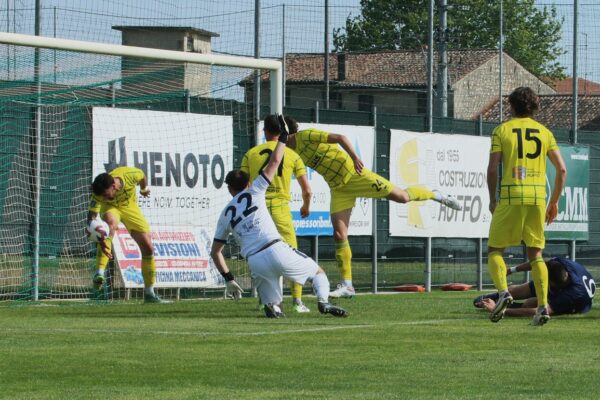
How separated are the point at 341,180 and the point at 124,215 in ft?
9.02

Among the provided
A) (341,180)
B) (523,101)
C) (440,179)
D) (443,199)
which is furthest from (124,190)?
(440,179)

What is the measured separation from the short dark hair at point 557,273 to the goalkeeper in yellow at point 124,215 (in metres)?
5.26

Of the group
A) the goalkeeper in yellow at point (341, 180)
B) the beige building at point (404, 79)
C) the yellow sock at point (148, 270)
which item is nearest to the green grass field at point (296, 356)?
the goalkeeper in yellow at point (341, 180)

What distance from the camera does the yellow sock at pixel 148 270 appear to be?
17.2 metres

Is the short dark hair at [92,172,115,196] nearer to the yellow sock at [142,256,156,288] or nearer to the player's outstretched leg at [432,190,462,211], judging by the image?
the yellow sock at [142,256,156,288]

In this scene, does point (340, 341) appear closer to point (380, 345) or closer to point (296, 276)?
point (380, 345)

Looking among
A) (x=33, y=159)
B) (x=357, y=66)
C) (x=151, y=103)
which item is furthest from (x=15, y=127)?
(x=357, y=66)

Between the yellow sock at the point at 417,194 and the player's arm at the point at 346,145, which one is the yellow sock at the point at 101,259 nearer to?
the player's arm at the point at 346,145

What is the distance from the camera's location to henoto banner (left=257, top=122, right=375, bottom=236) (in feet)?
64.5

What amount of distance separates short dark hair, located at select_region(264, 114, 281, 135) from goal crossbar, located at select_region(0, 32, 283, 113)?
273 cm

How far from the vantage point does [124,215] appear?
16.9m

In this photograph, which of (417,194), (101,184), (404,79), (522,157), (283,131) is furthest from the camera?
(404,79)

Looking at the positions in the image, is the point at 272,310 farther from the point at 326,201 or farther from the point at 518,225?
the point at 326,201

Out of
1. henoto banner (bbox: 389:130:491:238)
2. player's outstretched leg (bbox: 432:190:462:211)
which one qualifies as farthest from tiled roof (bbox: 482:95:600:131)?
player's outstretched leg (bbox: 432:190:462:211)
